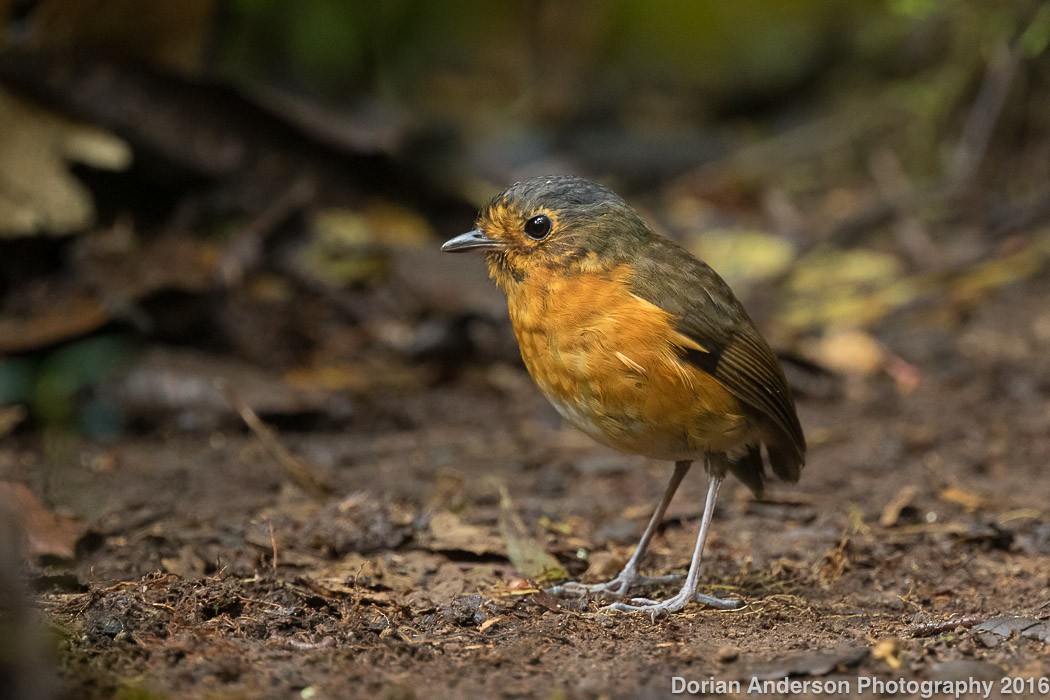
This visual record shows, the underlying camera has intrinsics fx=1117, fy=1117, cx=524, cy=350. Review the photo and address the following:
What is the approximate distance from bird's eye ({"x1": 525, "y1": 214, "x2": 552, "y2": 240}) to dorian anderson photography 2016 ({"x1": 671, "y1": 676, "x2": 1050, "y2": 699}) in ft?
5.32

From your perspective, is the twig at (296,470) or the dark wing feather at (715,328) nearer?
the dark wing feather at (715,328)

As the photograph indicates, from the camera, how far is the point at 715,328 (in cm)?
359

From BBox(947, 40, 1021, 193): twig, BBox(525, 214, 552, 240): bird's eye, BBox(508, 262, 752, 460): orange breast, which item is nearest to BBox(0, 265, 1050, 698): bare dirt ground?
BBox(508, 262, 752, 460): orange breast

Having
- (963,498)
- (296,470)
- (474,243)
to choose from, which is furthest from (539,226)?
(963,498)

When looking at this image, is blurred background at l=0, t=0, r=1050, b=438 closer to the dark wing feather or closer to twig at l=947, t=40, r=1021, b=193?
twig at l=947, t=40, r=1021, b=193

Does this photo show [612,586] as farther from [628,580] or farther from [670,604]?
[670,604]

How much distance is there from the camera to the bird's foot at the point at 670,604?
3412mm

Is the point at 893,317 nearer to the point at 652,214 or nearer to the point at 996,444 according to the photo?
the point at 996,444

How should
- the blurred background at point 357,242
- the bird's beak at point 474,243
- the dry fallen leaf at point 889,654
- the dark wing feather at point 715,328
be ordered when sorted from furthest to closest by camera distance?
the blurred background at point 357,242
the bird's beak at point 474,243
the dark wing feather at point 715,328
the dry fallen leaf at point 889,654

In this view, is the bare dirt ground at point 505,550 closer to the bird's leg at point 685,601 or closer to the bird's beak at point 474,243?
the bird's leg at point 685,601

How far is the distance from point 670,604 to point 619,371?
0.74m

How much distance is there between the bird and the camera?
11.2 feet

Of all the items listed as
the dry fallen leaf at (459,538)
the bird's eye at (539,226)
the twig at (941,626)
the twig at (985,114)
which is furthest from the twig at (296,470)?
the twig at (985,114)

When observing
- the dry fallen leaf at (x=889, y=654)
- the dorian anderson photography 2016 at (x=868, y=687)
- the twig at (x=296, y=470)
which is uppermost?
the twig at (x=296, y=470)
